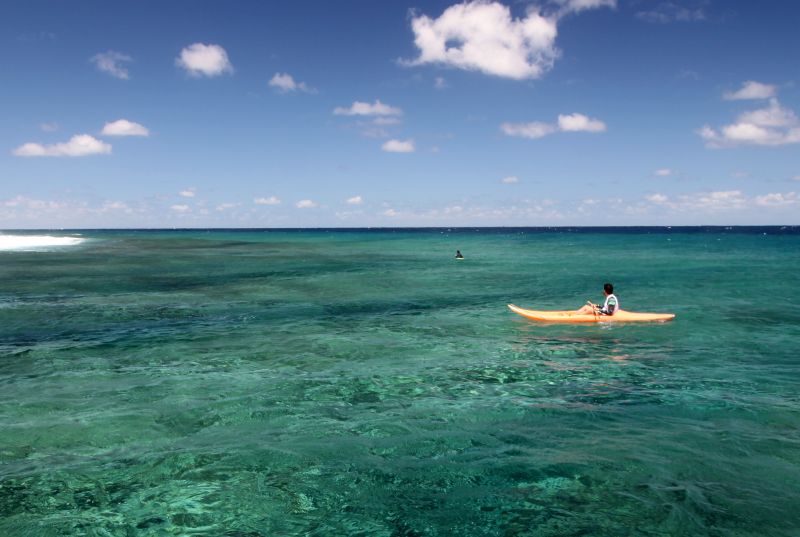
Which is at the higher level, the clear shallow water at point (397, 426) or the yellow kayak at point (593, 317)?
the yellow kayak at point (593, 317)

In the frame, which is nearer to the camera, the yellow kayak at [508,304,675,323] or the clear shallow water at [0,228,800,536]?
the clear shallow water at [0,228,800,536]

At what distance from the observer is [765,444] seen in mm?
12445

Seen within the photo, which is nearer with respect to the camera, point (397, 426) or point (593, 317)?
point (397, 426)

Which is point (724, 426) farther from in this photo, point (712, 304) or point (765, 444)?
point (712, 304)

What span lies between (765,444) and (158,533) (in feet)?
41.5

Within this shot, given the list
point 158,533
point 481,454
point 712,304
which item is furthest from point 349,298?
point 158,533

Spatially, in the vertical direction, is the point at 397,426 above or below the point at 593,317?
below

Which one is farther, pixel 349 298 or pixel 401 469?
pixel 349 298

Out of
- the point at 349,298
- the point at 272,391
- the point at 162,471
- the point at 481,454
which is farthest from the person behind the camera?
the point at 349,298

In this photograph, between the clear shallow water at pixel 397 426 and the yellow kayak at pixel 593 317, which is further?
the yellow kayak at pixel 593 317

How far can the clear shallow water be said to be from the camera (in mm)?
9742

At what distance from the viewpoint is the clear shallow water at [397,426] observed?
9742 millimetres

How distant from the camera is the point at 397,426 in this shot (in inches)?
537

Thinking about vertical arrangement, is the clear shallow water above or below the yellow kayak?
below
